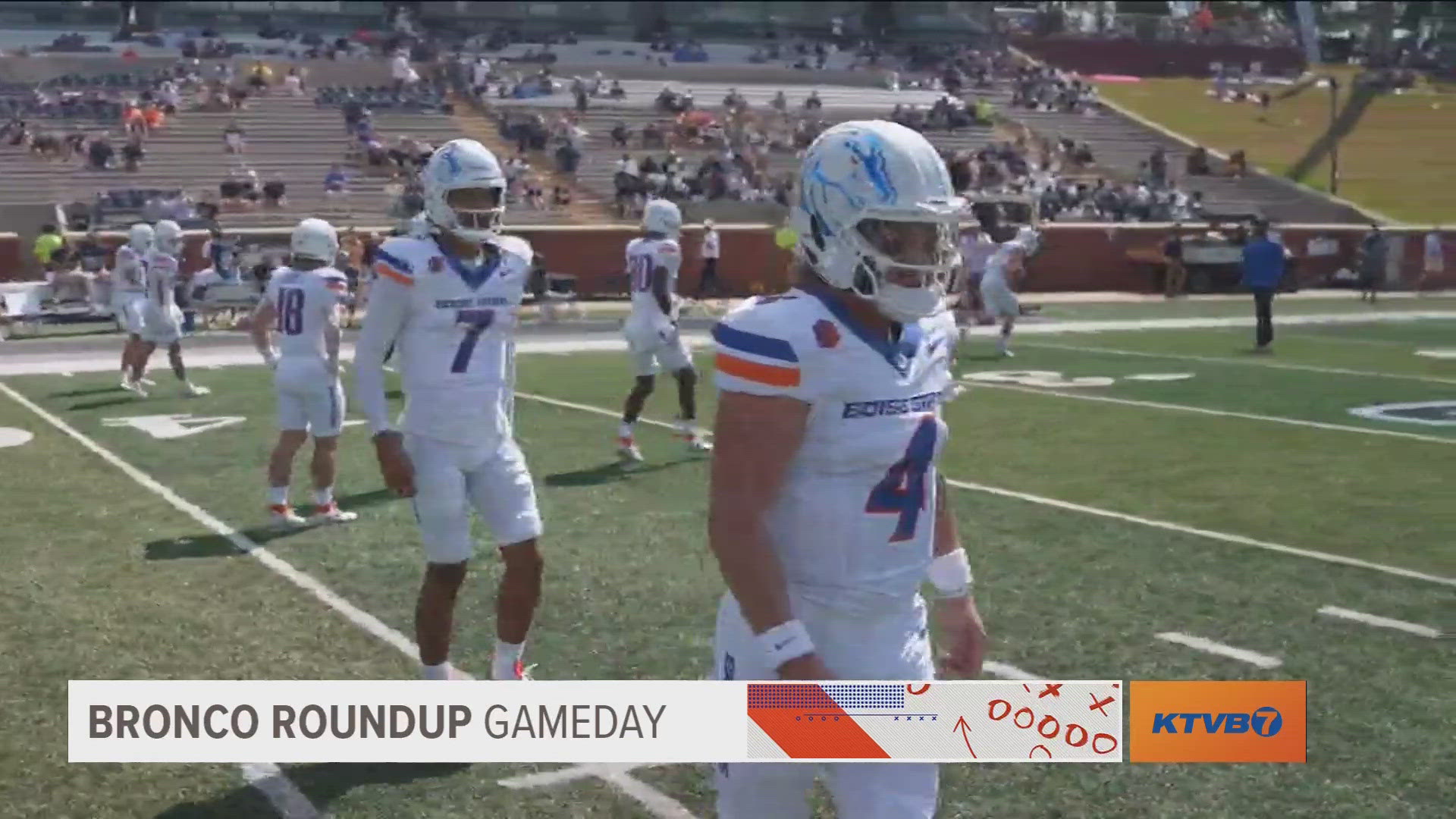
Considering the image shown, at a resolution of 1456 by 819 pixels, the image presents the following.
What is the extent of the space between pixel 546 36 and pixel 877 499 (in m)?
48.4

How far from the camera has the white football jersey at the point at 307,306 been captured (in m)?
9.98

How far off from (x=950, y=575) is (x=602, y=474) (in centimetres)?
785

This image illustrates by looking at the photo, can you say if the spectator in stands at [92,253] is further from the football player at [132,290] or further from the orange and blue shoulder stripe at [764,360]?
the orange and blue shoulder stripe at [764,360]

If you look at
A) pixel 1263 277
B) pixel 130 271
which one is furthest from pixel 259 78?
pixel 1263 277

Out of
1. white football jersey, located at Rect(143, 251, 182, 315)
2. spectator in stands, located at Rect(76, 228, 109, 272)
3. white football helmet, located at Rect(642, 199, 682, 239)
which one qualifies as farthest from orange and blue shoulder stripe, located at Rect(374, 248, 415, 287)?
spectator in stands, located at Rect(76, 228, 109, 272)

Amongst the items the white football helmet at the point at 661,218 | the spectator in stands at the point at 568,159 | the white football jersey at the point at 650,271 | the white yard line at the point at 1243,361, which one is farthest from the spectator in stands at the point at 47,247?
the white football helmet at the point at 661,218

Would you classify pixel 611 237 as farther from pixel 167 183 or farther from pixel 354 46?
pixel 354 46

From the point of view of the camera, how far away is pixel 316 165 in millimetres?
35906

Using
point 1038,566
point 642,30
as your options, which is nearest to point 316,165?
point 642,30

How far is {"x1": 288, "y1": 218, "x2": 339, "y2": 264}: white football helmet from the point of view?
9969 millimetres

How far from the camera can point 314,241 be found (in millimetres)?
9969

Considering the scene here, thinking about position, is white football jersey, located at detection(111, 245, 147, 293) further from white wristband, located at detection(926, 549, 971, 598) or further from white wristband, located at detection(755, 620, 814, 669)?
white wristband, located at detection(755, 620, 814, 669)

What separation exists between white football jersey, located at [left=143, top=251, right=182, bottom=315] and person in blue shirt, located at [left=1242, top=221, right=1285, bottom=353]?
12.6 metres

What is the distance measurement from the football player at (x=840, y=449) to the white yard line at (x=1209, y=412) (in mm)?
10000
